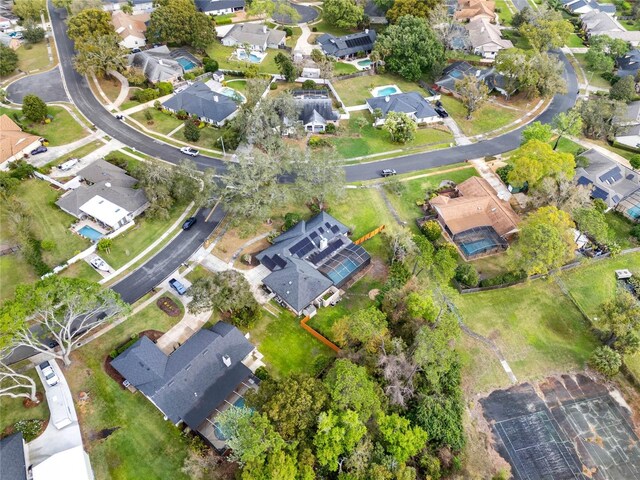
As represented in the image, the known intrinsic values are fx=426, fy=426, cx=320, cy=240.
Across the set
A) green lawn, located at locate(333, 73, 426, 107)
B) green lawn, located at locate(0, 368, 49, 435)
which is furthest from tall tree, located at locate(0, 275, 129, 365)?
green lawn, located at locate(333, 73, 426, 107)

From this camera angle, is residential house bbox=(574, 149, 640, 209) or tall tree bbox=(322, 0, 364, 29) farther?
tall tree bbox=(322, 0, 364, 29)

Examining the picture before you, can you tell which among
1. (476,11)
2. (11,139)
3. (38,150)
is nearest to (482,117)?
(476,11)

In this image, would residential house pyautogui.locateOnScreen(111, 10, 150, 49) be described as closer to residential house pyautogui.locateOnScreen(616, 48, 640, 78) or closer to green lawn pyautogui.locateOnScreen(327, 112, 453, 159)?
green lawn pyautogui.locateOnScreen(327, 112, 453, 159)

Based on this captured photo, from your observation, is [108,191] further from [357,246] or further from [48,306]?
[357,246]

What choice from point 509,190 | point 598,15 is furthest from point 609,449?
point 598,15

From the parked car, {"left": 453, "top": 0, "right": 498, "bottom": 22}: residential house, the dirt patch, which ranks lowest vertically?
the dirt patch

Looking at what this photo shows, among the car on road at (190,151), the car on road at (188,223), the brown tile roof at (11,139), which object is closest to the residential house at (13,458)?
the car on road at (188,223)

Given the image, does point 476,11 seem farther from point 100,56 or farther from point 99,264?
point 99,264
